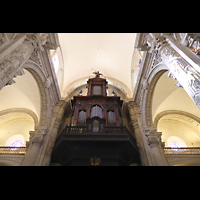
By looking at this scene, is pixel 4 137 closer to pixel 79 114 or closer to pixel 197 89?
pixel 79 114

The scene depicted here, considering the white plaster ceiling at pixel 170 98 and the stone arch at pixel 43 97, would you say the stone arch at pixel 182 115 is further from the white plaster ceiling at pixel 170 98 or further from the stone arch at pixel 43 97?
the stone arch at pixel 43 97

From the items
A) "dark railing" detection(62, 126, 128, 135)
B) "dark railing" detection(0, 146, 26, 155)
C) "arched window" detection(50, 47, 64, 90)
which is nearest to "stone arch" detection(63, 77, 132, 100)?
"arched window" detection(50, 47, 64, 90)

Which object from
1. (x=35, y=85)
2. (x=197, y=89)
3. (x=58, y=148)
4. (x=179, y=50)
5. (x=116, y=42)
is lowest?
(x=197, y=89)

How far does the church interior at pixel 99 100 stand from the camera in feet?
15.0

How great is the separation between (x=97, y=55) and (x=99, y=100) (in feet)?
16.3

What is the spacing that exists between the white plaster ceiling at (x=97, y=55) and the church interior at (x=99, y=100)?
0.27 ft

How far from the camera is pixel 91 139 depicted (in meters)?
6.05

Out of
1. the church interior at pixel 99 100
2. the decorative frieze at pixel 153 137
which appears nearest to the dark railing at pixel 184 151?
the church interior at pixel 99 100

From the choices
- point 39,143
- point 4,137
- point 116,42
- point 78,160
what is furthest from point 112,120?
point 4,137

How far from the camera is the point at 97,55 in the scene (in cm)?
1231

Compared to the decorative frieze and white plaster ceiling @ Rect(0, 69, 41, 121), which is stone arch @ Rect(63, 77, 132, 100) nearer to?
white plaster ceiling @ Rect(0, 69, 41, 121)

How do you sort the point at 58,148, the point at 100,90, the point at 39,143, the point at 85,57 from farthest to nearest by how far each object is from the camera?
the point at 85,57 → the point at 100,90 → the point at 39,143 → the point at 58,148

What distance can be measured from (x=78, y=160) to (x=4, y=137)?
761 cm

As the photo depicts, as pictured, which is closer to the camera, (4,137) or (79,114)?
(79,114)
